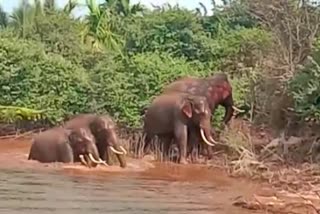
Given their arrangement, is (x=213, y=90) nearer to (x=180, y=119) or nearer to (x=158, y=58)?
(x=180, y=119)

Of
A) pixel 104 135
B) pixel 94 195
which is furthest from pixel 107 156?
pixel 94 195

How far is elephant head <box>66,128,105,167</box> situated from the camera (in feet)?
59.0

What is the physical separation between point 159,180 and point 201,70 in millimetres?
11814

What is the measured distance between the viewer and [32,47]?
2842 cm

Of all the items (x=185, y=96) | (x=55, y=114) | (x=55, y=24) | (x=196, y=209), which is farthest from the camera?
(x=55, y=24)

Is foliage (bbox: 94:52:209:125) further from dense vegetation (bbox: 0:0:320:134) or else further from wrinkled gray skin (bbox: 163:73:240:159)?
wrinkled gray skin (bbox: 163:73:240:159)

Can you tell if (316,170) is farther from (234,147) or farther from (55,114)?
(55,114)

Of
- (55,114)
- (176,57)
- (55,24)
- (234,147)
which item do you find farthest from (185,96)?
(55,24)

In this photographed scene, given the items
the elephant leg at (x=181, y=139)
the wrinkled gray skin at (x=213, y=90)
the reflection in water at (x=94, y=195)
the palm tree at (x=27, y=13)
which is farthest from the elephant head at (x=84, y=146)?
the palm tree at (x=27, y=13)

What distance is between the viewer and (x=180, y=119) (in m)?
20.0

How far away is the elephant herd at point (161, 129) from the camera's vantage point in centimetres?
1823

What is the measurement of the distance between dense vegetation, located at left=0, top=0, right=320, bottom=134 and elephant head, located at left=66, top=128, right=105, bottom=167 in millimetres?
4056

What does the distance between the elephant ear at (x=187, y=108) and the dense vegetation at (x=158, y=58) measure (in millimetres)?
1651

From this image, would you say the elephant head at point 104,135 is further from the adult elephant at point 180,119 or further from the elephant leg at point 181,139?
the adult elephant at point 180,119
